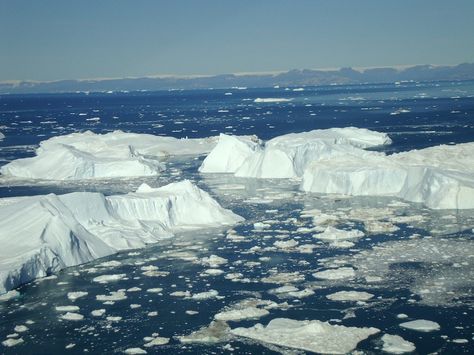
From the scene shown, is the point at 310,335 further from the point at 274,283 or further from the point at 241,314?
the point at 274,283

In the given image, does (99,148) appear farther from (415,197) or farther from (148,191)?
(415,197)

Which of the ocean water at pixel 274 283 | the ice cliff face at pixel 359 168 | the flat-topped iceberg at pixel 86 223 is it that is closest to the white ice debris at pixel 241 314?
the ocean water at pixel 274 283

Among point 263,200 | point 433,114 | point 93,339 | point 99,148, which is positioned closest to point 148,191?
point 263,200

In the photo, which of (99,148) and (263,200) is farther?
(99,148)

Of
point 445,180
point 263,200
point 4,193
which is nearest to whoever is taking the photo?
point 445,180

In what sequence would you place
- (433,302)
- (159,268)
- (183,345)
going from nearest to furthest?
1. (183,345)
2. (433,302)
3. (159,268)

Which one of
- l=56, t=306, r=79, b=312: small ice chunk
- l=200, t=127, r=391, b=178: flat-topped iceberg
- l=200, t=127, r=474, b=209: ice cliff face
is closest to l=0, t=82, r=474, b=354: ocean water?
l=56, t=306, r=79, b=312: small ice chunk

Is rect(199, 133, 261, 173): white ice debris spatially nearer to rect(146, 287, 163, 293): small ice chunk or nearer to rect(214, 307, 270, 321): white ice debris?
rect(146, 287, 163, 293): small ice chunk
